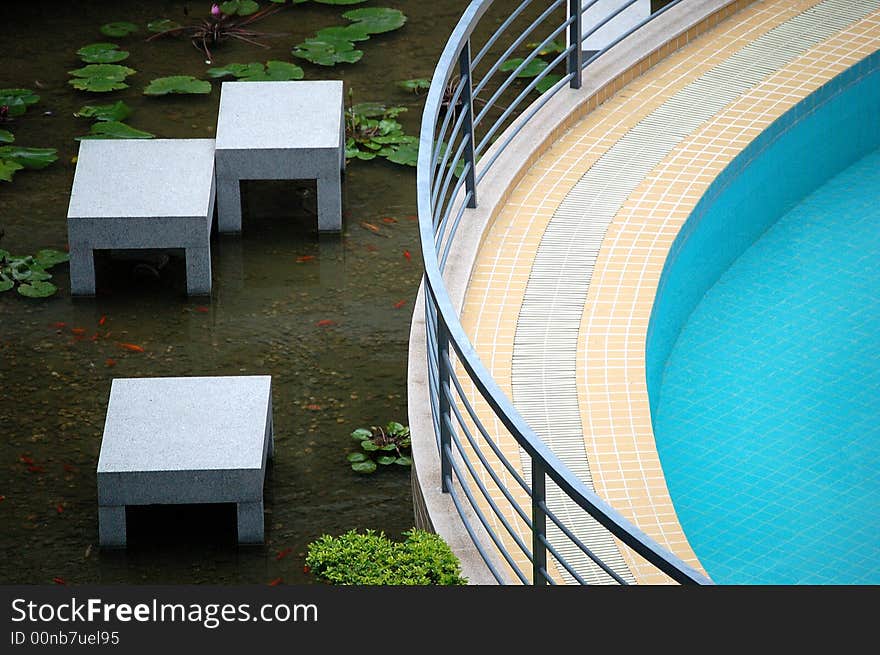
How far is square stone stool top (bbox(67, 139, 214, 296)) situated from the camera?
7430 millimetres

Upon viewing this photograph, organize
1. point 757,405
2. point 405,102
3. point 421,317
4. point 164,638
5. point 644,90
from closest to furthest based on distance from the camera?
point 164,638 < point 421,317 < point 757,405 < point 644,90 < point 405,102

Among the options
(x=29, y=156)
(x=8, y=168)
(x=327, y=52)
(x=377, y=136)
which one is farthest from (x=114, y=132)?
(x=327, y=52)

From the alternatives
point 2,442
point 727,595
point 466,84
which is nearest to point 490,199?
point 466,84

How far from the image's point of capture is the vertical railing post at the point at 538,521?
14.6 feet

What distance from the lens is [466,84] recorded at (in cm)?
657

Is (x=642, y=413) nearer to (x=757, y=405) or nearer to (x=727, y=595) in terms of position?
(x=757, y=405)

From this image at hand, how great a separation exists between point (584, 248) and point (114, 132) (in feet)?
10.7

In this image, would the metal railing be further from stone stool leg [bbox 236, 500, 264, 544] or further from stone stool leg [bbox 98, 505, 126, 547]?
stone stool leg [bbox 98, 505, 126, 547]

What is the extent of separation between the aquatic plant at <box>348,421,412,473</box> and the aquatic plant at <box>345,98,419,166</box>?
2.39 m

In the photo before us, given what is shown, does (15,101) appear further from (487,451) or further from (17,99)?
(487,451)

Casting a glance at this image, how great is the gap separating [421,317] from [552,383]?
24.4 inches

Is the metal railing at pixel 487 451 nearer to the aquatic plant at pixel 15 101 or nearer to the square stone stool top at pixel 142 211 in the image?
the square stone stool top at pixel 142 211

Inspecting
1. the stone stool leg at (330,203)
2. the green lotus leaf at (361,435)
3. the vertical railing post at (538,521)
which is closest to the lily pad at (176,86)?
the stone stool leg at (330,203)

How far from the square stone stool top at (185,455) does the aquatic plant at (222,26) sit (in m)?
4.07
